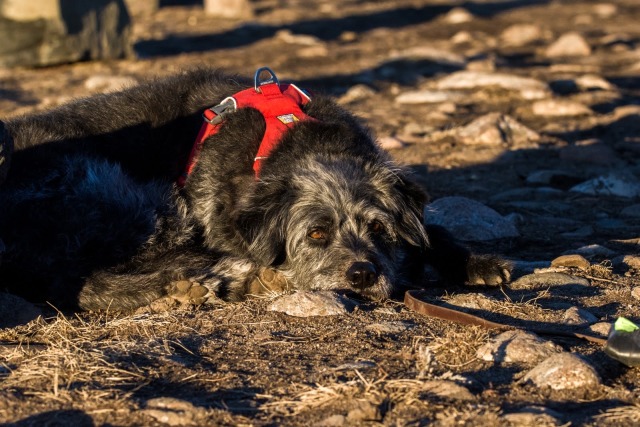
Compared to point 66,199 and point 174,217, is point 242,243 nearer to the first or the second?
point 174,217

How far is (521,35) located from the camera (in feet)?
61.5

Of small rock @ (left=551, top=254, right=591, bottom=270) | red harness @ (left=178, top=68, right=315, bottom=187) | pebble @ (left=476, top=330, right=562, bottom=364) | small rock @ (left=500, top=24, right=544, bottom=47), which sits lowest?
small rock @ (left=500, top=24, right=544, bottom=47)

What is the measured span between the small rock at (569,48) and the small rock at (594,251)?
1052 cm

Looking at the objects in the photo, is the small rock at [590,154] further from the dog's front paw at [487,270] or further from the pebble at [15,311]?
the pebble at [15,311]

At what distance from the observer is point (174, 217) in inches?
257

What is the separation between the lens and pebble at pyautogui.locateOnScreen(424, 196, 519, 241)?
7461 millimetres

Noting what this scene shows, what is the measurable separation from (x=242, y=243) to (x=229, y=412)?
2417 mm

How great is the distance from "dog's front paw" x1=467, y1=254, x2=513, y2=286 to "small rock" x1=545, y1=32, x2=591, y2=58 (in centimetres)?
1126

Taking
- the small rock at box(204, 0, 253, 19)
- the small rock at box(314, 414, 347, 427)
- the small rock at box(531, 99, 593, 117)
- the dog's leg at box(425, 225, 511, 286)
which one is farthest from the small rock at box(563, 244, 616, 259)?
the small rock at box(204, 0, 253, 19)

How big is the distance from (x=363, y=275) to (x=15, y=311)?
1935 mm

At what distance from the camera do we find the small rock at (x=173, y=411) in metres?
3.87

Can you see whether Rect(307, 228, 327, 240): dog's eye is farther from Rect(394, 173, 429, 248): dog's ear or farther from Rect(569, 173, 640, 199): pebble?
Rect(569, 173, 640, 199): pebble

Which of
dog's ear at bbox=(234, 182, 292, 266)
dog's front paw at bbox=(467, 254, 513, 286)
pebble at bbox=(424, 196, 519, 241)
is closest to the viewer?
dog's ear at bbox=(234, 182, 292, 266)

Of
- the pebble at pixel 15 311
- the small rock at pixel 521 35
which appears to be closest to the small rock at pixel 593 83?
the small rock at pixel 521 35
